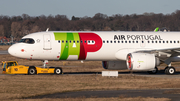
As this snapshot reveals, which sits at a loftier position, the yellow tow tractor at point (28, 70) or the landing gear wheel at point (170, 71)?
the yellow tow tractor at point (28, 70)

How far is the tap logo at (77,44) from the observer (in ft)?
101

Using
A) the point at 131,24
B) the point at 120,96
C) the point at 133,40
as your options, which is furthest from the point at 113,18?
the point at 120,96

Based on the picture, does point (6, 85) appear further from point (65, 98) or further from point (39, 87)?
point (65, 98)

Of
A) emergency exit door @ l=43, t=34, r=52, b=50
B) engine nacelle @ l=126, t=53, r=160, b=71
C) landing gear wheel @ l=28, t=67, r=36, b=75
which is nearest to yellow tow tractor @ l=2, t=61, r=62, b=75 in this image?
landing gear wheel @ l=28, t=67, r=36, b=75

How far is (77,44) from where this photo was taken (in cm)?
3080

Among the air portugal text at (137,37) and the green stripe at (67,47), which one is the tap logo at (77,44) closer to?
the green stripe at (67,47)

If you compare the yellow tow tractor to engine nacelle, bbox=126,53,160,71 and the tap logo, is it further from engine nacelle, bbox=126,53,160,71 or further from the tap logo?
engine nacelle, bbox=126,53,160,71

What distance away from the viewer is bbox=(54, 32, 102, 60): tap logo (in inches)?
1207

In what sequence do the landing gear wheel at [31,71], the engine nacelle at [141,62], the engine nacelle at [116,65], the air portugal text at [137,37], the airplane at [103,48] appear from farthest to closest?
the engine nacelle at [116,65]
the air portugal text at [137,37]
the landing gear wheel at [31,71]
the airplane at [103,48]
the engine nacelle at [141,62]

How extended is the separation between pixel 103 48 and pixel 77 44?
8.98ft

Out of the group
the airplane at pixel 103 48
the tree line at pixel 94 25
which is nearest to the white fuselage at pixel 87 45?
the airplane at pixel 103 48

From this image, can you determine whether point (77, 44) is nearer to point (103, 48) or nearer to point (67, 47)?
point (67, 47)

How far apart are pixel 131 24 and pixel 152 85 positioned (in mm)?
155484

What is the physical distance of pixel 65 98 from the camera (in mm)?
17906
